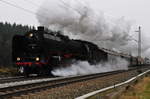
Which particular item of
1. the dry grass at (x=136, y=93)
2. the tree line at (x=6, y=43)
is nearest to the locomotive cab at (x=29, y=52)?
the dry grass at (x=136, y=93)

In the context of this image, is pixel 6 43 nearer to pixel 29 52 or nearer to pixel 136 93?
pixel 29 52

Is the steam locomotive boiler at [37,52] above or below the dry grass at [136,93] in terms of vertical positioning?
above

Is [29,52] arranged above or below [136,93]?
above

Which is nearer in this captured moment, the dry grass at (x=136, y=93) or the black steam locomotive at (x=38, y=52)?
the dry grass at (x=136, y=93)

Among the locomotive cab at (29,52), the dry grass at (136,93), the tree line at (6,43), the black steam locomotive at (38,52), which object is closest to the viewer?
the dry grass at (136,93)

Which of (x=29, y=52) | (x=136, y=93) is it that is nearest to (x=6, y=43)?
(x=29, y=52)

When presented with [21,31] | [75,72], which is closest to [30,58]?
[75,72]

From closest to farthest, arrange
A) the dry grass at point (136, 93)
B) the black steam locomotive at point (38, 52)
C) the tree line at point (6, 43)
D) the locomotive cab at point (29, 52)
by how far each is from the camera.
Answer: the dry grass at point (136, 93) < the locomotive cab at point (29, 52) < the black steam locomotive at point (38, 52) < the tree line at point (6, 43)

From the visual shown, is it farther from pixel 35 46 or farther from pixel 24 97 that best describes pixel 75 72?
pixel 24 97

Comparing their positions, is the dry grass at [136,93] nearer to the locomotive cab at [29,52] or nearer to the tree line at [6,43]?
the locomotive cab at [29,52]

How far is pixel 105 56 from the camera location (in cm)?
3847

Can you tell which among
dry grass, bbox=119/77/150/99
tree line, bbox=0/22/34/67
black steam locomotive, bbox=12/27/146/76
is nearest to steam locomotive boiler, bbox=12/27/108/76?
black steam locomotive, bbox=12/27/146/76

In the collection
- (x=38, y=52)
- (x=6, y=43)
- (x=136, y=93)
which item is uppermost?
(x=6, y=43)

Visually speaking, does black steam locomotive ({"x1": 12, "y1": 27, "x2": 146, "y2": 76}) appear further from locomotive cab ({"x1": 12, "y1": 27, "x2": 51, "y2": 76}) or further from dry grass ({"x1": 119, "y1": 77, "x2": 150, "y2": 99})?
dry grass ({"x1": 119, "y1": 77, "x2": 150, "y2": 99})
